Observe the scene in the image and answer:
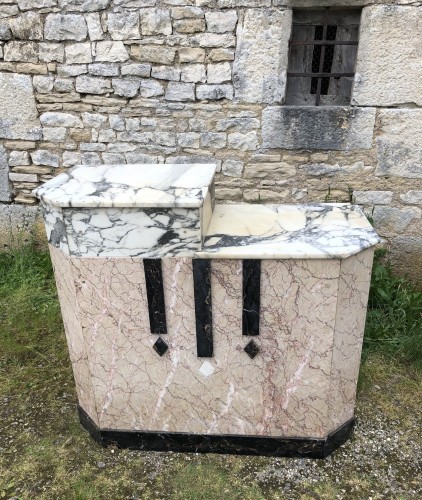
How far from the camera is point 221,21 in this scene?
3035 mm

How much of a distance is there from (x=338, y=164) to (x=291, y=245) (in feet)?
5.64

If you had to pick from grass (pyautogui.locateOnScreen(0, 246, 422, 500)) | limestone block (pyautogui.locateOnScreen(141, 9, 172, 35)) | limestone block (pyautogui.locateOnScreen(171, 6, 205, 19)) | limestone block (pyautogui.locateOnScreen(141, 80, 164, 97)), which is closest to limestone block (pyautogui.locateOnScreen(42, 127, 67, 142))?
limestone block (pyautogui.locateOnScreen(141, 80, 164, 97))

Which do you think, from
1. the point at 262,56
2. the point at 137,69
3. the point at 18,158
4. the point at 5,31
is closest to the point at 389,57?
the point at 262,56

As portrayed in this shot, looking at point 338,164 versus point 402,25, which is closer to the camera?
point 402,25

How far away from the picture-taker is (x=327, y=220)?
2.13 m

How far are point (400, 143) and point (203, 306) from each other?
217 cm

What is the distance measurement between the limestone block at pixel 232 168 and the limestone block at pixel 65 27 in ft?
4.57

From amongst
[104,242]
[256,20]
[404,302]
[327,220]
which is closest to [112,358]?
[104,242]

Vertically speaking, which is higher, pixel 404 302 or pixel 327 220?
pixel 327 220

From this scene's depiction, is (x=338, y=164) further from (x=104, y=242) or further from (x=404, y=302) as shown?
(x=104, y=242)

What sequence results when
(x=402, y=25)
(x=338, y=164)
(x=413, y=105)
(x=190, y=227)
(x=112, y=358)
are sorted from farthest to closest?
(x=338, y=164), (x=413, y=105), (x=402, y=25), (x=112, y=358), (x=190, y=227)

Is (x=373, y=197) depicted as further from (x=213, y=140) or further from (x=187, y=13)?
(x=187, y=13)

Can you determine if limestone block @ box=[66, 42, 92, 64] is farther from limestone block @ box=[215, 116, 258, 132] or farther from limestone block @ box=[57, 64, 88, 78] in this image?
limestone block @ box=[215, 116, 258, 132]

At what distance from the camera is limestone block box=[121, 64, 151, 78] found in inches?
127
